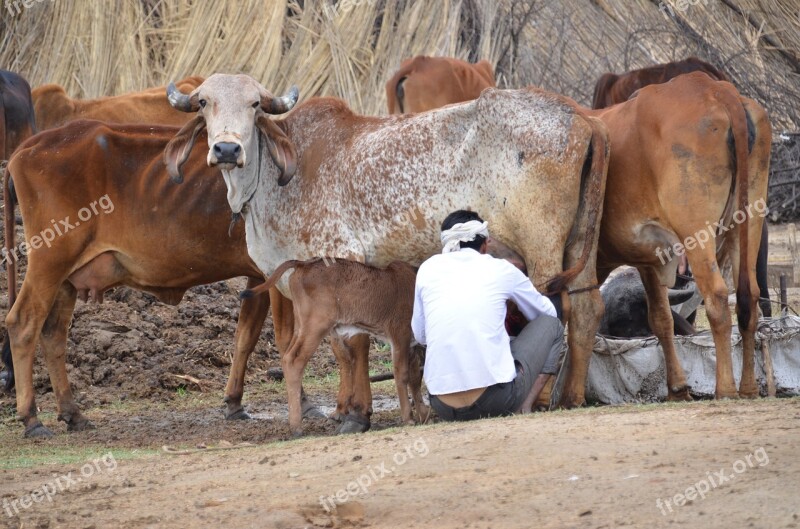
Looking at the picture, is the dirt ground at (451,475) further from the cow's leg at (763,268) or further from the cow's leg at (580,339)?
the cow's leg at (763,268)

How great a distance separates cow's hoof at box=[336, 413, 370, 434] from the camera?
8234mm

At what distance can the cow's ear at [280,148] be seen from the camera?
339 inches

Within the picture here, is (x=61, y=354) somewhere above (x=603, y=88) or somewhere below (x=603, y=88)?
below

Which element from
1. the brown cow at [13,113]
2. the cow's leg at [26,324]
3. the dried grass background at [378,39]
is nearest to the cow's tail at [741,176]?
the cow's leg at [26,324]

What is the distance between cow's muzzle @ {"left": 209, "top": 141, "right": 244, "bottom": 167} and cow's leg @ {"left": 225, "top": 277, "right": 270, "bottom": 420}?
6.43 feet

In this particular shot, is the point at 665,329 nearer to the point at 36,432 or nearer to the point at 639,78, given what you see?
the point at 639,78

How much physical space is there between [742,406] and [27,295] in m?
5.38

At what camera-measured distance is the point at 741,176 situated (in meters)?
7.66

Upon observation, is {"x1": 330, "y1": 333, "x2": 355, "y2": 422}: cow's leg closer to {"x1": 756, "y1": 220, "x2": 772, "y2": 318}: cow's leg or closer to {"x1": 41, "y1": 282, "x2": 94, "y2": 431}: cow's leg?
{"x1": 41, "y1": 282, "x2": 94, "y2": 431}: cow's leg

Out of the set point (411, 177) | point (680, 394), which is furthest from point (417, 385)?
point (680, 394)

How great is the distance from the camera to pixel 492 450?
6.10 m

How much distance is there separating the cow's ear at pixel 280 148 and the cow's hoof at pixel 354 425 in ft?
5.66

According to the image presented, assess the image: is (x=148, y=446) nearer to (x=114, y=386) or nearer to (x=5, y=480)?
(x=5, y=480)

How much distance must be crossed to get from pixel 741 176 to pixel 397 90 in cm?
633
